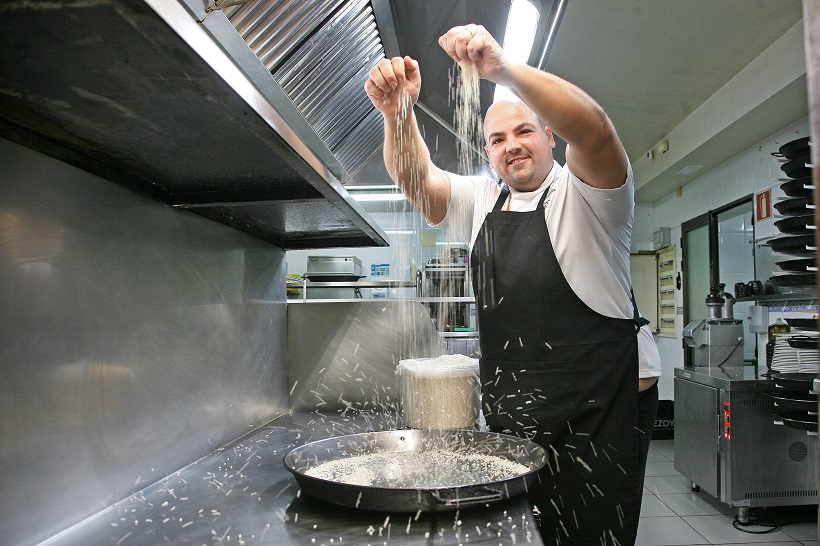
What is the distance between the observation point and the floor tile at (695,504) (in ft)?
10.8

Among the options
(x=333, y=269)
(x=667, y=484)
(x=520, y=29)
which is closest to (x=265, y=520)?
(x=520, y=29)

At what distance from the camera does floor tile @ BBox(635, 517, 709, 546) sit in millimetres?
2838

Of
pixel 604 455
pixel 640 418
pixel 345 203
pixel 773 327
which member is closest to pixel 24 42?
pixel 345 203

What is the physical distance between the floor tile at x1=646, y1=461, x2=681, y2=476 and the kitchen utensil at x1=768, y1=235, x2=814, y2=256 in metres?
2.10

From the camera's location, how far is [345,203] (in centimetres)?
128

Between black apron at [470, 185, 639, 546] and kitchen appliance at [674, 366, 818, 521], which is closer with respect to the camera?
black apron at [470, 185, 639, 546]

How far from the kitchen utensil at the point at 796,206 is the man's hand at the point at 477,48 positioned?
2270mm

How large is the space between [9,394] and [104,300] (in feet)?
0.81

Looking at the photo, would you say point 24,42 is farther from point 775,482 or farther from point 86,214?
point 775,482

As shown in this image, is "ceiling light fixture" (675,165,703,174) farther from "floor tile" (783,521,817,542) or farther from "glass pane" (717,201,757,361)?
"floor tile" (783,521,817,542)

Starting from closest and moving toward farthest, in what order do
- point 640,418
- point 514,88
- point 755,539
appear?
point 514,88 < point 640,418 < point 755,539

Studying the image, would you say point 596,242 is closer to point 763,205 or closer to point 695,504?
point 695,504

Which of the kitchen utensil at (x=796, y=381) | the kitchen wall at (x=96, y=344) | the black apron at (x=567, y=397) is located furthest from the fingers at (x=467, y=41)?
the kitchen utensil at (x=796, y=381)

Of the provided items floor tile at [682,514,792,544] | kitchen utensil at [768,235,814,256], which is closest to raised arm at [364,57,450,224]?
kitchen utensil at [768,235,814,256]
